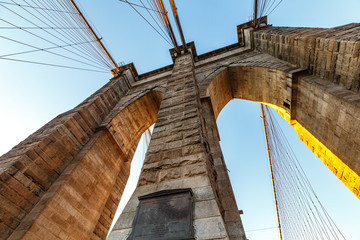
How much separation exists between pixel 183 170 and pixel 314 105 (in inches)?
208

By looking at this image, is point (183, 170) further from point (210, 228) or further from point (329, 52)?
point (329, 52)

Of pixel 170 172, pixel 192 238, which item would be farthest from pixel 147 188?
pixel 192 238

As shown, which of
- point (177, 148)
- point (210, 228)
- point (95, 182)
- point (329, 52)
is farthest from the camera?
point (95, 182)

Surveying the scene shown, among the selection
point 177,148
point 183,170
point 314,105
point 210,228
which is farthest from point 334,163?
point 210,228

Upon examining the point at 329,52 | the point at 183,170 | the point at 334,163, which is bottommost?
the point at 334,163

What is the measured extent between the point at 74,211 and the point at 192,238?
493 centimetres

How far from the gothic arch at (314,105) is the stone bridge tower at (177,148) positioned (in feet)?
0.11

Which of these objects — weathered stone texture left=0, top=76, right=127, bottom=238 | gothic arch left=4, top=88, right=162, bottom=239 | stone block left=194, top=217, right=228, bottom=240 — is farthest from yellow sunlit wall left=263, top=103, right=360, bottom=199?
weathered stone texture left=0, top=76, right=127, bottom=238

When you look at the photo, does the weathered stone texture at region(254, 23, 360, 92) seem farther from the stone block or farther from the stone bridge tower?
the stone block

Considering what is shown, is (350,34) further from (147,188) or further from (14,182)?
(14,182)

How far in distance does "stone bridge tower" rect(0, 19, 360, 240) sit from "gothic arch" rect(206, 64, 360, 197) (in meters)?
0.03

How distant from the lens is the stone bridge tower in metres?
2.09

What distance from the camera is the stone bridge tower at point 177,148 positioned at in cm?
209

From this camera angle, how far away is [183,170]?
2.48 meters
